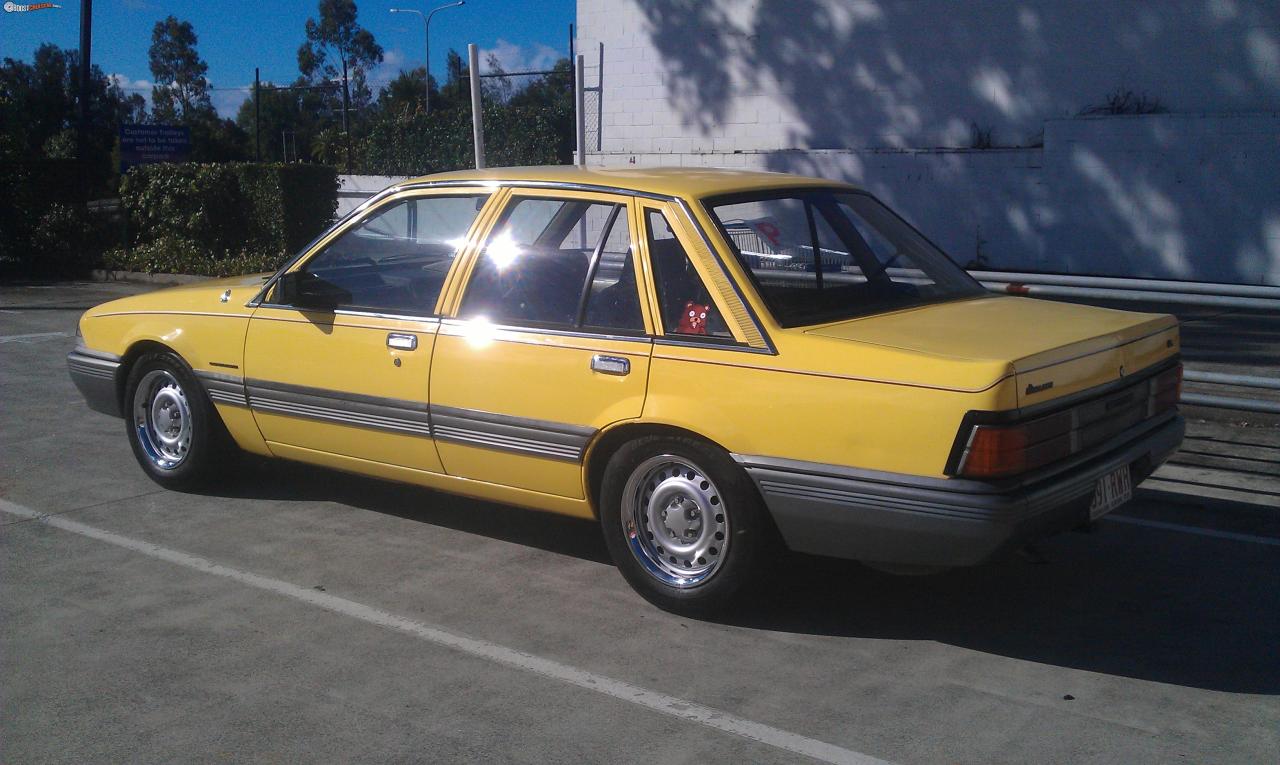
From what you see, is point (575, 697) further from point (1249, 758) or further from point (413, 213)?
point (413, 213)

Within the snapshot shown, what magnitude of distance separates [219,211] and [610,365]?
1590 centimetres

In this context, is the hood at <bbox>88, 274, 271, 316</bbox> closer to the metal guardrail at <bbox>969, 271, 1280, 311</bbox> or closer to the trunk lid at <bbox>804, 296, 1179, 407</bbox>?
the trunk lid at <bbox>804, 296, 1179, 407</bbox>

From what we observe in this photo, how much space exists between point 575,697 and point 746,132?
17.2m

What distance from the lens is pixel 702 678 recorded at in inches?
166

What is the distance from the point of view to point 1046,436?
412 centimetres

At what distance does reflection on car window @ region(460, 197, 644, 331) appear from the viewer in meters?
4.93

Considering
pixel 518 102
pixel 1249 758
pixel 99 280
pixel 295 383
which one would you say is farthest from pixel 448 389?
pixel 518 102

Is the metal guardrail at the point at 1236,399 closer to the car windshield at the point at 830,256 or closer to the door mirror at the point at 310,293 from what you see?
the car windshield at the point at 830,256

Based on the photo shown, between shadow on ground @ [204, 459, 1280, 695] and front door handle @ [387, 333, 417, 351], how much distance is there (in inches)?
42.9

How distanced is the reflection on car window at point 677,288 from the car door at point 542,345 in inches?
3.4

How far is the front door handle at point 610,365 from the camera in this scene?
4.73 meters

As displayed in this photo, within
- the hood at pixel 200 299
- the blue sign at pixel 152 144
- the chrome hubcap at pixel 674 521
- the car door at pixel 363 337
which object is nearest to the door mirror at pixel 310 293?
the car door at pixel 363 337

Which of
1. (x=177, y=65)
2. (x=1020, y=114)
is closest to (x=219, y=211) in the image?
(x=1020, y=114)

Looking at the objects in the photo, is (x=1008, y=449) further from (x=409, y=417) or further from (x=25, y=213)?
(x=25, y=213)
